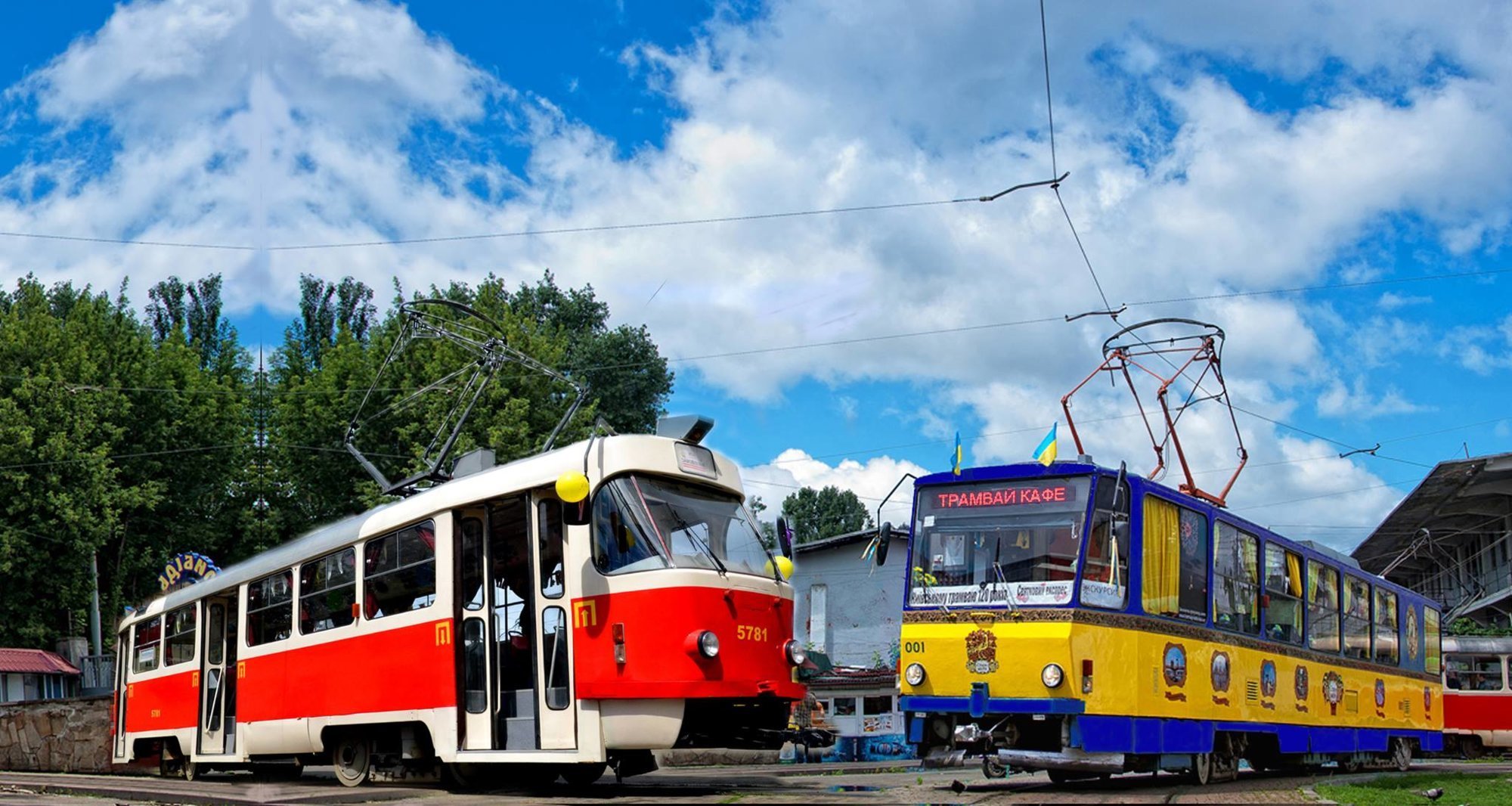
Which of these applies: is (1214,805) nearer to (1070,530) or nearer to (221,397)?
(1070,530)

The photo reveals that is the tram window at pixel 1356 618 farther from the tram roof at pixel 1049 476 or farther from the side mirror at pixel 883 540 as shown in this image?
the side mirror at pixel 883 540

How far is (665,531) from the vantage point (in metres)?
12.5

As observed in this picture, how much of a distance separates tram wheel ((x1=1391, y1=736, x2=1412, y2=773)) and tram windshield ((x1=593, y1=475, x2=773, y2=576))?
1324 cm

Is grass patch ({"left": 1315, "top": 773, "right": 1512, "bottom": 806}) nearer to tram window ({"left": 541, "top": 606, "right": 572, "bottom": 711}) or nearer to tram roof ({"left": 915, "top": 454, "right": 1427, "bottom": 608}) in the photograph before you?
tram roof ({"left": 915, "top": 454, "right": 1427, "bottom": 608})

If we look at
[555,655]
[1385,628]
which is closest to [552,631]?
[555,655]

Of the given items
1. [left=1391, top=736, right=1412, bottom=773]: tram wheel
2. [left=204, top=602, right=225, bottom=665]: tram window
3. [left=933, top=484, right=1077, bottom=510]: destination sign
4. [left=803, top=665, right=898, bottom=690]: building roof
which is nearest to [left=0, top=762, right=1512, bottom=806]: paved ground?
[left=204, top=602, right=225, bottom=665]: tram window

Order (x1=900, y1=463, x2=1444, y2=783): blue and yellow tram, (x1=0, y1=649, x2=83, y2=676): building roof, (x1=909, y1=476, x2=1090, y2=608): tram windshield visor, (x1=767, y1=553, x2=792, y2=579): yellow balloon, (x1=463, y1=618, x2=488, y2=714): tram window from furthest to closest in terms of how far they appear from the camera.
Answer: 1. (x1=0, y1=649, x2=83, y2=676): building roof
2. (x1=767, y1=553, x2=792, y2=579): yellow balloon
3. (x1=909, y1=476, x2=1090, y2=608): tram windshield visor
4. (x1=900, y1=463, x2=1444, y2=783): blue and yellow tram
5. (x1=463, y1=618, x2=488, y2=714): tram window

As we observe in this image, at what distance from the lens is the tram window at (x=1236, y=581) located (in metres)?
15.0

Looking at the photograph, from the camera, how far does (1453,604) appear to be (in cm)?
5047

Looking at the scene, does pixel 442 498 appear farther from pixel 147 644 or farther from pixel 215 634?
pixel 147 644

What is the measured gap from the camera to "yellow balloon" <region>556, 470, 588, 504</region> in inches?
465

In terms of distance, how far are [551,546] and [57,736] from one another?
15797 mm

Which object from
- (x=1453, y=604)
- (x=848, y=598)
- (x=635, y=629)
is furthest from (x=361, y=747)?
(x=1453, y=604)

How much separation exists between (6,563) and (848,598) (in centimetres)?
2578
